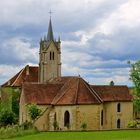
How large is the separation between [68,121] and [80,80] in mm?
7226

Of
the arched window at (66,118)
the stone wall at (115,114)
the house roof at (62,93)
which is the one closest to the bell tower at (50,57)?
the house roof at (62,93)

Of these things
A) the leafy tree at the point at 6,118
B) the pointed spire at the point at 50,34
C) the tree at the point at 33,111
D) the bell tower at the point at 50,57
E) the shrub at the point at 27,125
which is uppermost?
the pointed spire at the point at 50,34

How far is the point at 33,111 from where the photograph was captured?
79.2 m

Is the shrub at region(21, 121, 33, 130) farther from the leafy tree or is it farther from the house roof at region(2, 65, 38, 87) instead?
the house roof at region(2, 65, 38, 87)

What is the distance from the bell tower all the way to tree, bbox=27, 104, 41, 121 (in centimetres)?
4179

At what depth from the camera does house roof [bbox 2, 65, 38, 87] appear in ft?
371

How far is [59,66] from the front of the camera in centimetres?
12456

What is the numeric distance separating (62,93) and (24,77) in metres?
36.5

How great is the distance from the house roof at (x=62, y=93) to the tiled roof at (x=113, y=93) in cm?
358

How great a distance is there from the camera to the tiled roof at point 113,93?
8262cm

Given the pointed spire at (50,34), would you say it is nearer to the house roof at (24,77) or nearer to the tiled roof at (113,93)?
the house roof at (24,77)

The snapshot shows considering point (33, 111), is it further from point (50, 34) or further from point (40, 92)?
point (50, 34)

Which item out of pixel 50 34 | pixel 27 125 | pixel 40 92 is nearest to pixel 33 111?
pixel 27 125

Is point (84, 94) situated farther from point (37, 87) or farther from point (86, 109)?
point (37, 87)
